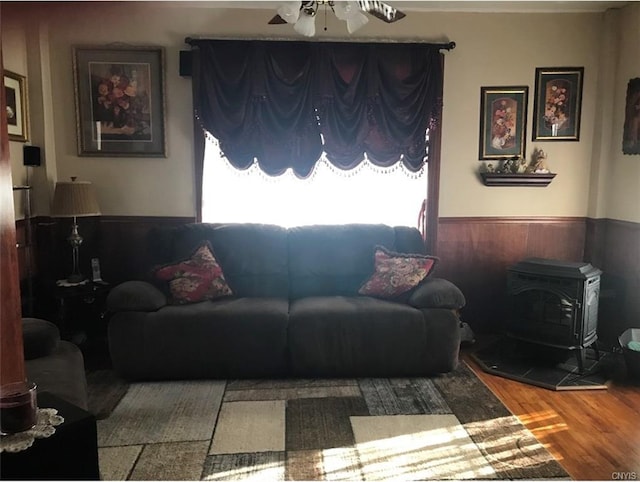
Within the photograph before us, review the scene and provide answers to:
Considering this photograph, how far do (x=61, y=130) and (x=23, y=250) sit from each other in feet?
3.22

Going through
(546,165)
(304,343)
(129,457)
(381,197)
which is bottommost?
(129,457)

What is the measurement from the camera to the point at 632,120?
3.96 m

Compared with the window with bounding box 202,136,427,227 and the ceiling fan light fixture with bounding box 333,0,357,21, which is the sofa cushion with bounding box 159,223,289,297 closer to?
the window with bounding box 202,136,427,227

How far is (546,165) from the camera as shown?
4.36m

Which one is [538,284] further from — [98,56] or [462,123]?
[98,56]

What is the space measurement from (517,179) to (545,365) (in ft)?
4.82

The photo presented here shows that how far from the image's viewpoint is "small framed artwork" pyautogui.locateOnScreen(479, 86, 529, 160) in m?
4.29

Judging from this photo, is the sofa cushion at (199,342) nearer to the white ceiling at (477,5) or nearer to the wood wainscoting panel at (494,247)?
the wood wainscoting panel at (494,247)

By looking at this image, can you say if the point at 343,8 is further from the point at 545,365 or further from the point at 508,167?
the point at 545,365

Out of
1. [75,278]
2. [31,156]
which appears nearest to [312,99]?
[31,156]

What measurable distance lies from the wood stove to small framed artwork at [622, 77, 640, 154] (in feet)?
3.35

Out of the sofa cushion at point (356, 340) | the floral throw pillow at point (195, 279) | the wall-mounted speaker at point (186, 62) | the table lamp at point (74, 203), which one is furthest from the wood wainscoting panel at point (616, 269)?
the table lamp at point (74, 203)

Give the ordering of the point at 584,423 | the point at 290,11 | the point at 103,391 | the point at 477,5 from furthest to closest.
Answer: the point at 477,5
the point at 103,391
the point at 584,423
the point at 290,11

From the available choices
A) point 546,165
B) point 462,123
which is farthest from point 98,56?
point 546,165
